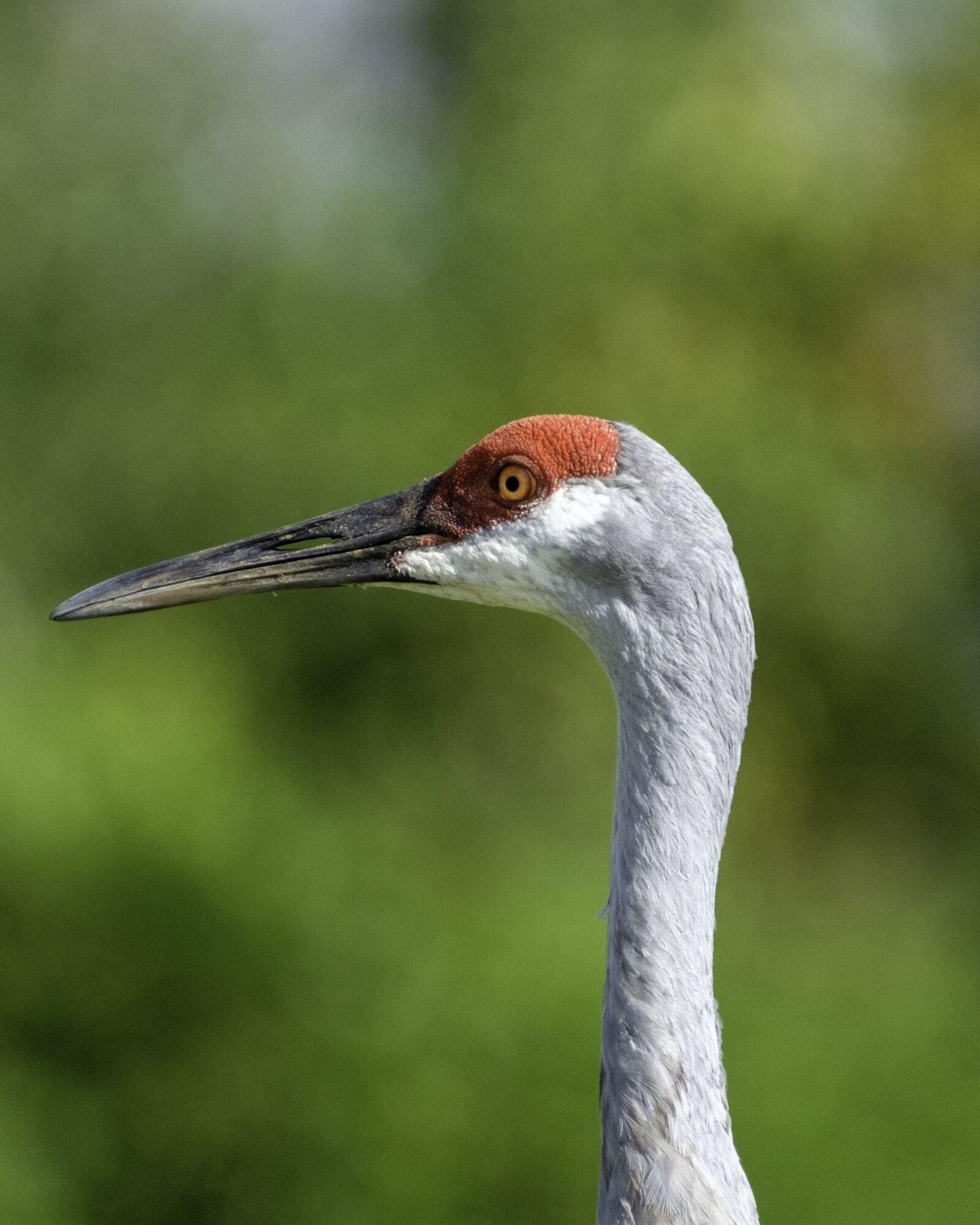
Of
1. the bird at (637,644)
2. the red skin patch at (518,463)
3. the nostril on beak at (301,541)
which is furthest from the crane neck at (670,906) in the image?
the nostril on beak at (301,541)

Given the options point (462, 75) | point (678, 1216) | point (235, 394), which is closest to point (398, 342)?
point (235, 394)

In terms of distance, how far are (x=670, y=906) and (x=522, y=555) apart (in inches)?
27.2

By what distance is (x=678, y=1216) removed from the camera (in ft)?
7.25

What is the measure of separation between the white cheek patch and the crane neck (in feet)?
0.48

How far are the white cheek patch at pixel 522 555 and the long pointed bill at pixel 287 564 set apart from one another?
63 millimetres

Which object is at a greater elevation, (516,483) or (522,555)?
(516,483)

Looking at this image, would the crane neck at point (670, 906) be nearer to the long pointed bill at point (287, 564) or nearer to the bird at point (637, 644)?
the bird at point (637, 644)

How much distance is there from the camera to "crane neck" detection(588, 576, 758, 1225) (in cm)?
224

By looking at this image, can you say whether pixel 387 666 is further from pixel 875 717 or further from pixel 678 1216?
pixel 678 1216

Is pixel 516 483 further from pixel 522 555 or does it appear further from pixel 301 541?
pixel 301 541

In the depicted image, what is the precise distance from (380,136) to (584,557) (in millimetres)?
7899

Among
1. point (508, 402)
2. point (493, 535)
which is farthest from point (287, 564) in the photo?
point (508, 402)

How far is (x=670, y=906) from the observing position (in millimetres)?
2309

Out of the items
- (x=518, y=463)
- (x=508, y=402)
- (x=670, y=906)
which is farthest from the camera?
(x=508, y=402)
